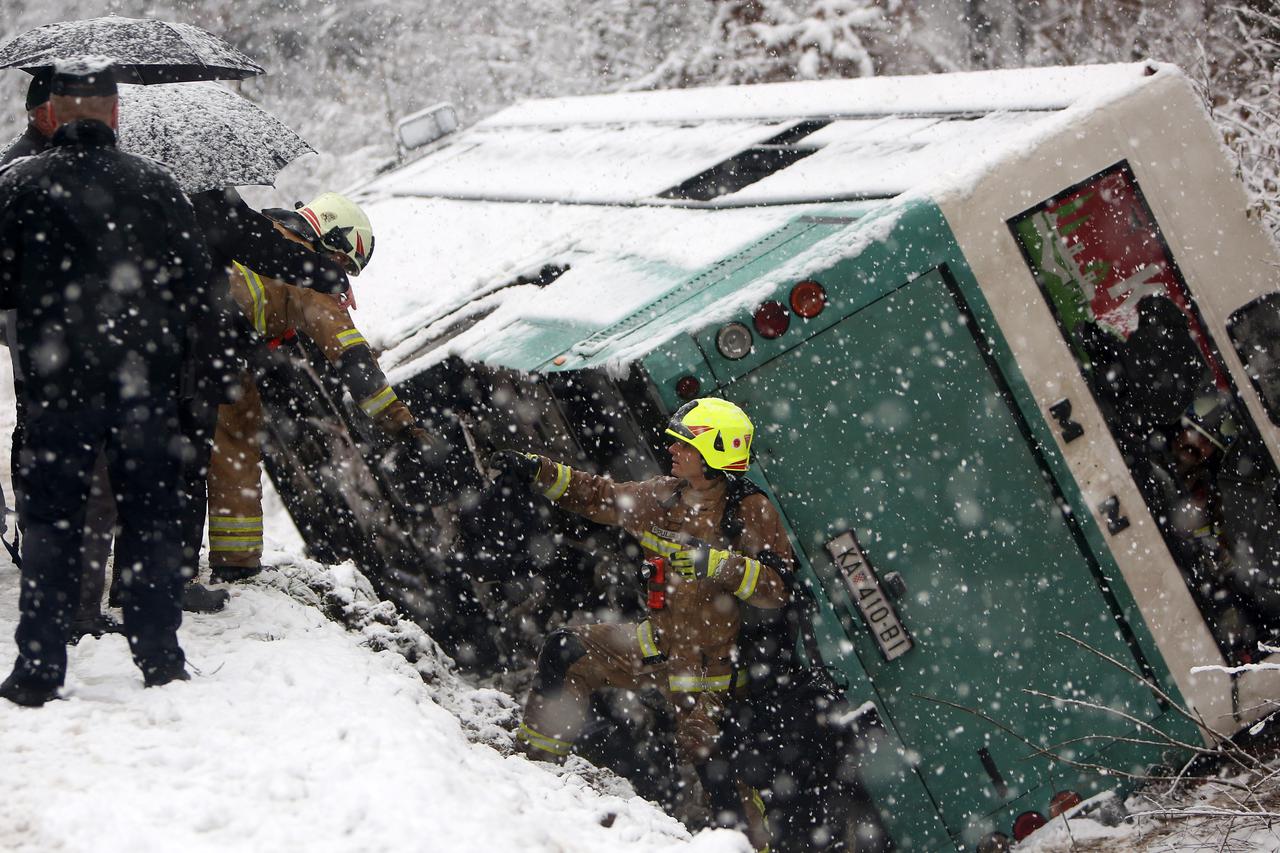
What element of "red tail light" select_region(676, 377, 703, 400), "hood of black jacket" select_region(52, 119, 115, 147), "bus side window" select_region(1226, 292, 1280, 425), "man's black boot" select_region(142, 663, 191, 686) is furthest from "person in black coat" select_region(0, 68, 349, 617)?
"bus side window" select_region(1226, 292, 1280, 425)

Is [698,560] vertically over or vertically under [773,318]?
under

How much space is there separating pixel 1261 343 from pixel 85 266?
11.3 feet

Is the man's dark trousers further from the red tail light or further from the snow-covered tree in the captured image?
the snow-covered tree

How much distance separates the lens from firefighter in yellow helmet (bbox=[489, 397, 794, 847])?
148 inches

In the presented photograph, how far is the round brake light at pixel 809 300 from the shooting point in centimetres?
374

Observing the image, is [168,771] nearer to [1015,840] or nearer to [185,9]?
[1015,840]

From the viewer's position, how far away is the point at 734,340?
3.72 m

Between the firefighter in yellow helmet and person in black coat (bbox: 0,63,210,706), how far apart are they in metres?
1.19

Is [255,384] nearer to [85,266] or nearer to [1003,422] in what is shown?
[85,266]

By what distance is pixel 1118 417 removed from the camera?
3941 mm

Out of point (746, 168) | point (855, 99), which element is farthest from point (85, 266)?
point (855, 99)

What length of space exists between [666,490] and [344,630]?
1.52 meters

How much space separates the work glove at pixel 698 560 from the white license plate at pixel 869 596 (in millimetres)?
332

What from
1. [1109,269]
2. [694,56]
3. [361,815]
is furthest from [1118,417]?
[694,56]
